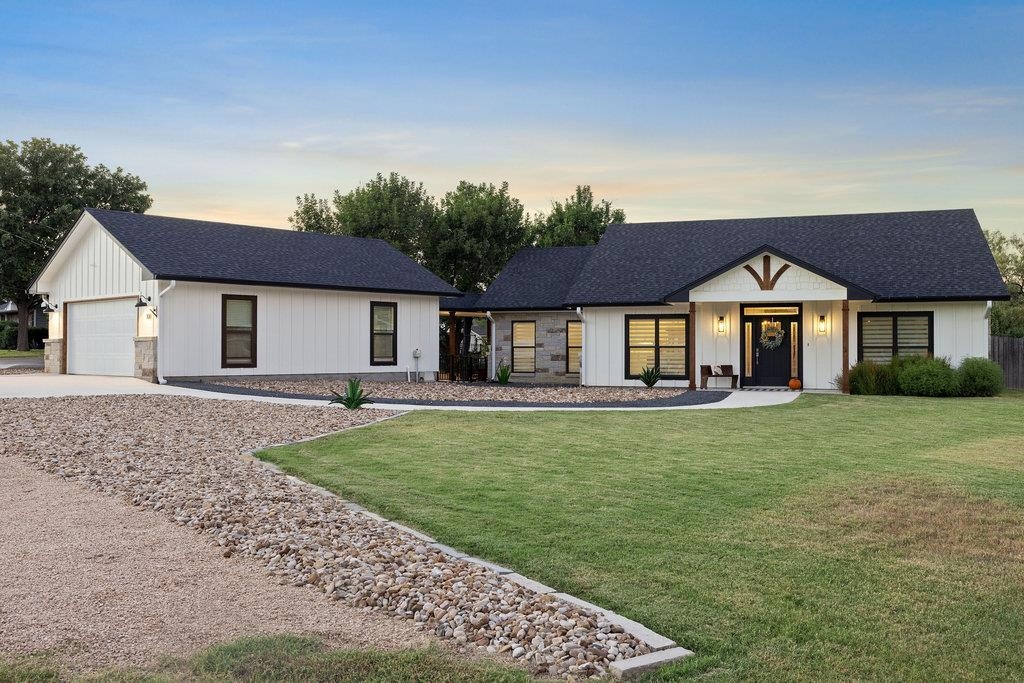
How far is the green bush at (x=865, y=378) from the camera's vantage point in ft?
71.3

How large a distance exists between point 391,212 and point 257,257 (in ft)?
56.5

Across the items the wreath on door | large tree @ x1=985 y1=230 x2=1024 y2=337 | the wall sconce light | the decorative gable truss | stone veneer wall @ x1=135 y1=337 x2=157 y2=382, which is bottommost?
stone veneer wall @ x1=135 y1=337 x2=157 y2=382

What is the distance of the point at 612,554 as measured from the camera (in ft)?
19.9

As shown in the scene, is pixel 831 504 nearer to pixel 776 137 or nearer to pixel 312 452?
pixel 312 452

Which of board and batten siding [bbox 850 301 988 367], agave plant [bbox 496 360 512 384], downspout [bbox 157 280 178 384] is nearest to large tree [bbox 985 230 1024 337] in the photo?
board and batten siding [bbox 850 301 988 367]

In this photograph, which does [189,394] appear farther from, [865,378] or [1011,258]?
[1011,258]

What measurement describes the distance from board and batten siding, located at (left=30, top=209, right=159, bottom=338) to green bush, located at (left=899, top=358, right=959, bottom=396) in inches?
751

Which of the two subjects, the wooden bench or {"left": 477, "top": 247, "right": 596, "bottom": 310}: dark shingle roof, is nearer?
the wooden bench

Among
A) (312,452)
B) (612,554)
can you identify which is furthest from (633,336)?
(612,554)

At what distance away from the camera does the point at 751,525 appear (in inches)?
275

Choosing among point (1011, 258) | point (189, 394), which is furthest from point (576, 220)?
point (189, 394)

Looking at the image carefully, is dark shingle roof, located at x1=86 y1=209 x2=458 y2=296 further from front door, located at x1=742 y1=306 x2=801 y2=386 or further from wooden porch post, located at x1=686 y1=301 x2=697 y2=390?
front door, located at x1=742 y1=306 x2=801 y2=386

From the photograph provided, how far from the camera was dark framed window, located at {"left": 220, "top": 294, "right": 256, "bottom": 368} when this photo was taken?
23.9m

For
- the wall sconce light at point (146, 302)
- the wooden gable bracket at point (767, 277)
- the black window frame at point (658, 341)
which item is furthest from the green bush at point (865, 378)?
the wall sconce light at point (146, 302)
